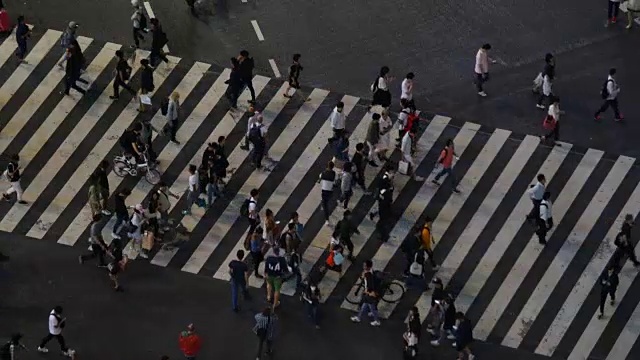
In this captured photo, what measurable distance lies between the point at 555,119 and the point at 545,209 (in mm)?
3817

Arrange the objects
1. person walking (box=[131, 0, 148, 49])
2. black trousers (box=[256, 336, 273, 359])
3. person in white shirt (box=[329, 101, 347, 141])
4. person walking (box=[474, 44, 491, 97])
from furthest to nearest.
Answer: person walking (box=[131, 0, 148, 49])
person walking (box=[474, 44, 491, 97])
person in white shirt (box=[329, 101, 347, 141])
black trousers (box=[256, 336, 273, 359])

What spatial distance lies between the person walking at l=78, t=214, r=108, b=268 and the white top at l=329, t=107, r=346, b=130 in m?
7.63

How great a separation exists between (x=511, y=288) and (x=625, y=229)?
139 inches

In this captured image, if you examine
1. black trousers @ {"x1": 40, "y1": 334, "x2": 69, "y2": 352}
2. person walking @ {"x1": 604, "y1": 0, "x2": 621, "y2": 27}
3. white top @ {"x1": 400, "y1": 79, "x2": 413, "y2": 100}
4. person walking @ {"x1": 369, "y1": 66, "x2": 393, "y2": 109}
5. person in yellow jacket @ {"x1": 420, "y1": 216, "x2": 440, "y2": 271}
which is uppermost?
person walking @ {"x1": 604, "y1": 0, "x2": 621, "y2": 27}

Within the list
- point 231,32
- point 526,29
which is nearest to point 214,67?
point 231,32

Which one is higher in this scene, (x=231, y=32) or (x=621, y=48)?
(x=621, y=48)

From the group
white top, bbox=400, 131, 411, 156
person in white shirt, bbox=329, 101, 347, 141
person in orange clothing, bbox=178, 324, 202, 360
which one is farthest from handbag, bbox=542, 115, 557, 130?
person in orange clothing, bbox=178, 324, 202, 360

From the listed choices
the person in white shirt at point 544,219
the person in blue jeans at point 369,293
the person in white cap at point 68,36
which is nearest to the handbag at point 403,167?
the person in white shirt at point 544,219

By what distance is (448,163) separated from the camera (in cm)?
4784

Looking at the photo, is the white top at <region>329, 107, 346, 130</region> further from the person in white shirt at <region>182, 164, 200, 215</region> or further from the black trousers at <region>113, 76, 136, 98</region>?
the black trousers at <region>113, 76, 136, 98</region>

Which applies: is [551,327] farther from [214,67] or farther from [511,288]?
[214,67]

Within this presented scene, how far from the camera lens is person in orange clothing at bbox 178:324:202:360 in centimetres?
4256

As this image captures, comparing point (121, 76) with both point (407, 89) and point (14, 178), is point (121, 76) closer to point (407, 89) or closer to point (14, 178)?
point (14, 178)

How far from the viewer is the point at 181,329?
44812 mm
